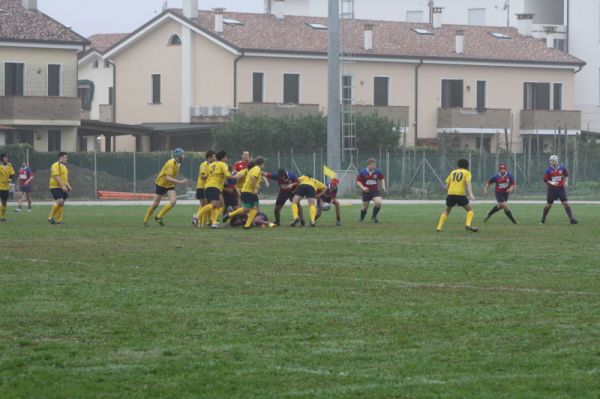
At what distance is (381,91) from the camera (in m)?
67.8

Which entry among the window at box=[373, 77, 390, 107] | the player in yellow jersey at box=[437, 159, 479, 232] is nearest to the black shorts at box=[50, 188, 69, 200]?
the player in yellow jersey at box=[437, 159, 479, 232]

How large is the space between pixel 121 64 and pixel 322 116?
552 inches

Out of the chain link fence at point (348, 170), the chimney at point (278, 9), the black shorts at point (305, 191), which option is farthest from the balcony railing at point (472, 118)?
the black shorts at point (305, 191)

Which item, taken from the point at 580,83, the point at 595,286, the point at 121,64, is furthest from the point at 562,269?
the point at 580,83

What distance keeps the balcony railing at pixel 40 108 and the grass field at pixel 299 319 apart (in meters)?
35.3

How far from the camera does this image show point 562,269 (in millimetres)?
18031

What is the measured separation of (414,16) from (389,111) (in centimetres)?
1979

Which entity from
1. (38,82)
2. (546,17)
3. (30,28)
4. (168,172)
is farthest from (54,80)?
(546,17)

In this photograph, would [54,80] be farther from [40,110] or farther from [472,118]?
[472,118]

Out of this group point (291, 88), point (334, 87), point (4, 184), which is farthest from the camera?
point (291, 88)

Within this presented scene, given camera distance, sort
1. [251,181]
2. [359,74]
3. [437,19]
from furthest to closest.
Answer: [437,19], [359,74], [251,181]

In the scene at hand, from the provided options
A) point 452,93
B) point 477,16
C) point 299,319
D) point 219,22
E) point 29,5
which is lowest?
point 299,319

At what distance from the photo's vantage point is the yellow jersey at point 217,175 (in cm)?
2786

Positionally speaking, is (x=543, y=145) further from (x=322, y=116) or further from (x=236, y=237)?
(x=236, y=237)
